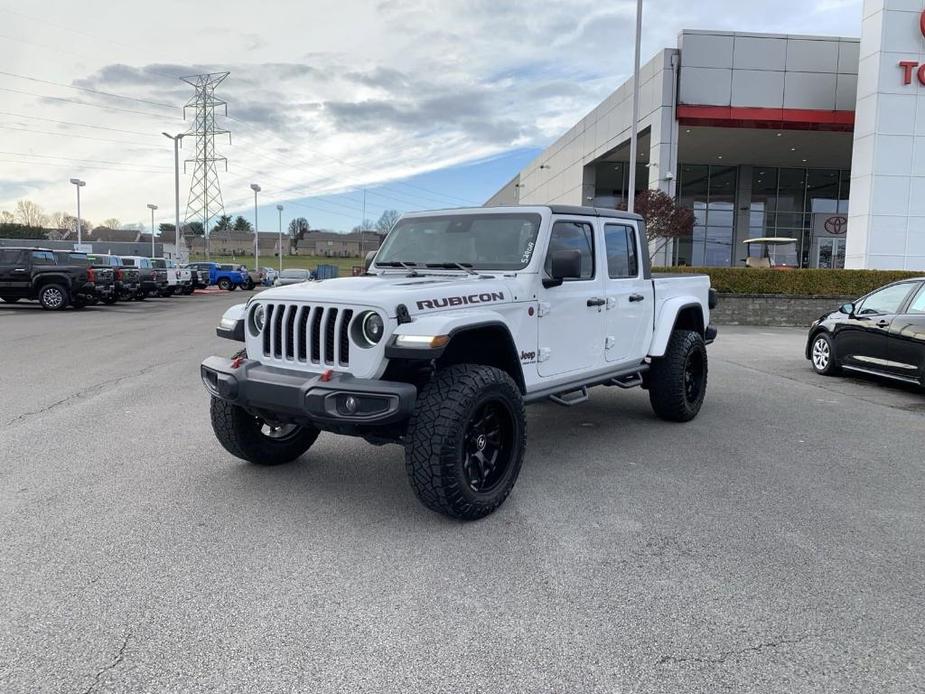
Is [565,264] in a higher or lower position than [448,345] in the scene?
higher

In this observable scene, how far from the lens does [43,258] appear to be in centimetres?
2114

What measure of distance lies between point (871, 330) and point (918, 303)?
2.21ft

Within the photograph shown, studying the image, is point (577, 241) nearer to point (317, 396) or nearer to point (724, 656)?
point (317, 396)

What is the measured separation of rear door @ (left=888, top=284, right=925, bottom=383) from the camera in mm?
8508

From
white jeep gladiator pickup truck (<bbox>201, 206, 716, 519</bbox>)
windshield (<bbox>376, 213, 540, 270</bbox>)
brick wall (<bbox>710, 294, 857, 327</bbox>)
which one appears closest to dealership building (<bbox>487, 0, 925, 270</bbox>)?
brick wall (<bbox>710, 294, 857, 327</bbox>)

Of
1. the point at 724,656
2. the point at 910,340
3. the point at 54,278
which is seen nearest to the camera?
the point at 724,656

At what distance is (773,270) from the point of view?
62.8ft

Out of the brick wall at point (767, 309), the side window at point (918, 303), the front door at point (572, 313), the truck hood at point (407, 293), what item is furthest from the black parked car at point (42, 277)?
the side window at point (918, 303)

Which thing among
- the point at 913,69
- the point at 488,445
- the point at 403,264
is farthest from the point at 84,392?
the point at 913,69

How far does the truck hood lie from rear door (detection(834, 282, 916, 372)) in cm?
664

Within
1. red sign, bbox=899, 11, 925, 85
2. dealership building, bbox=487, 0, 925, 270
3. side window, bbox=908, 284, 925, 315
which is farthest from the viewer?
dealership building, bbox=487, 0, 925, 270

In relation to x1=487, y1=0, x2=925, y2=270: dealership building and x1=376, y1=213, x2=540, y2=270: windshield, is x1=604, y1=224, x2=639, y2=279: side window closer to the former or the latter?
x1=376, y1=213, x2=540, y2=270: windshield

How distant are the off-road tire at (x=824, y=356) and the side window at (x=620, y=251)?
522 cm

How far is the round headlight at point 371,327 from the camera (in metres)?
4.07
